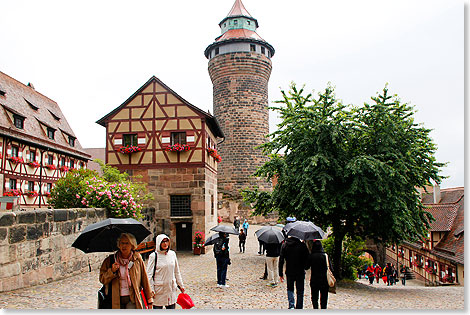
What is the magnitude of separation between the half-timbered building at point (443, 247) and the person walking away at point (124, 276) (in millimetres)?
16395

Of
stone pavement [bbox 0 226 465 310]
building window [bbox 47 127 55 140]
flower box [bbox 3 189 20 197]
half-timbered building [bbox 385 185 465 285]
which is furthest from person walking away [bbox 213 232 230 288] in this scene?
building window [bbox 47 127 55 140]

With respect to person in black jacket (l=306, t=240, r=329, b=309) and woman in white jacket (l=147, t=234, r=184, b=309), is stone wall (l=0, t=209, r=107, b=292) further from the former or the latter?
person in black jacket (l=306, t=240, r=329, b=309)

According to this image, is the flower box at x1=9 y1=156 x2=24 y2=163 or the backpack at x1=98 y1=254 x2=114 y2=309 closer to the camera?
the backpack at x1=98 y1=254 x2=114 y2=309

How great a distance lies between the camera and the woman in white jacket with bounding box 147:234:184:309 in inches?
179

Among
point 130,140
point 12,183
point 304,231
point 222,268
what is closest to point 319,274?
point 304,231

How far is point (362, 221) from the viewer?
10961 mm

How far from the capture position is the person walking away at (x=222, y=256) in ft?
26.9

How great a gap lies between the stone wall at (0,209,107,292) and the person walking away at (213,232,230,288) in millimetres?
3353

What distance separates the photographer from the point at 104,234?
4223mm

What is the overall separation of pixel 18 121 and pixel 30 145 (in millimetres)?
1490

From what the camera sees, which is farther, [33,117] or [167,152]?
[33,117]

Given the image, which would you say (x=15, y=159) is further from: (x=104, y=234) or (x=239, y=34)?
(x=239, y=34)

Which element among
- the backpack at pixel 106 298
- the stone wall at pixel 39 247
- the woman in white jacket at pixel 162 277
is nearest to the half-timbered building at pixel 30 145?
the stone wall at pixel 39 247

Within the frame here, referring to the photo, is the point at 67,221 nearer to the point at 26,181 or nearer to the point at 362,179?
the point at 362,179
